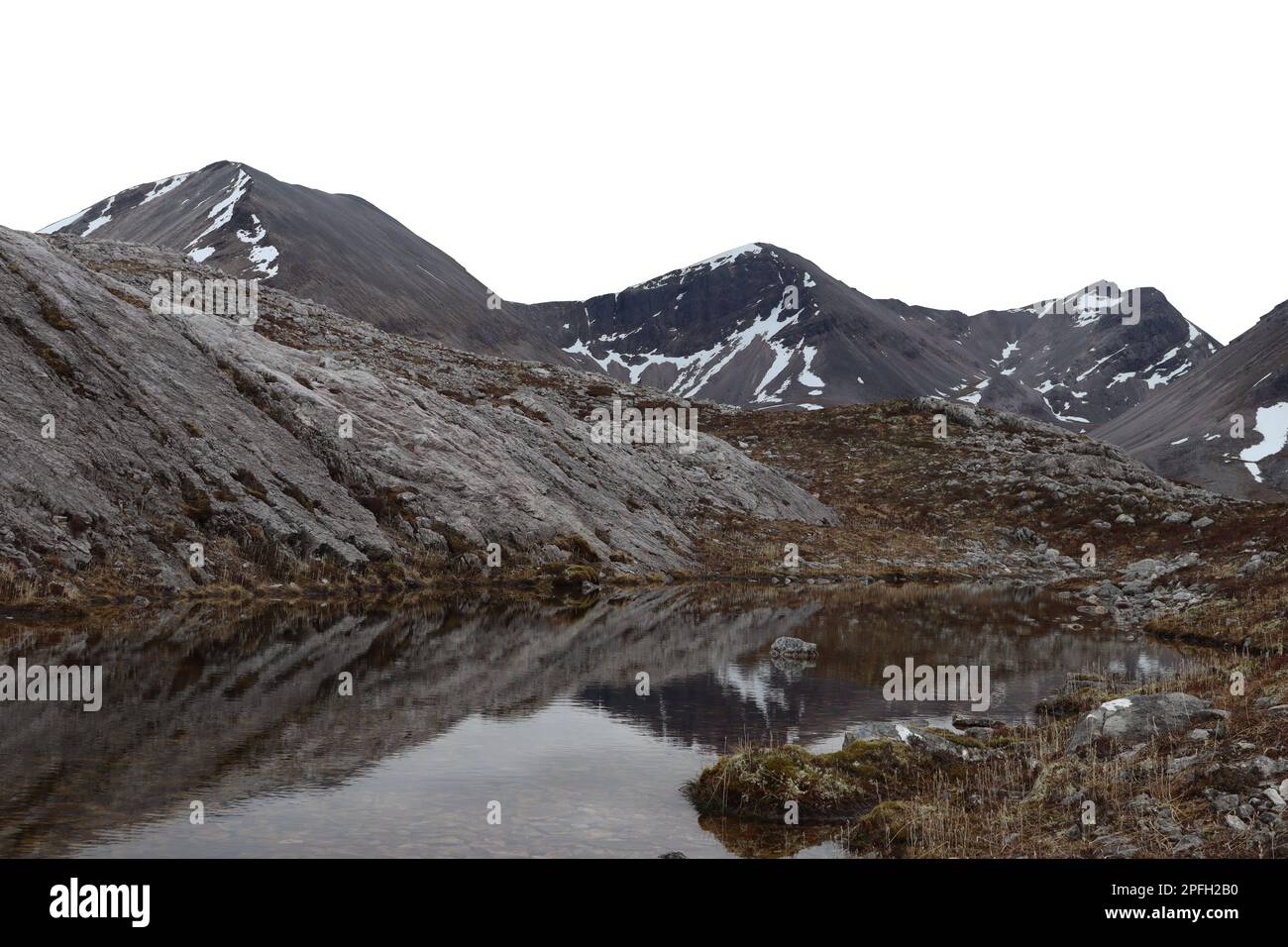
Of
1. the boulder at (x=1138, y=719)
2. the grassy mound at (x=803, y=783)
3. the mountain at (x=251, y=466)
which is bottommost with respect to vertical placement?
the grassy mound at (x=803, y=783)

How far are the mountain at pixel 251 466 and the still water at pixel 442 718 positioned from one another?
228 inches

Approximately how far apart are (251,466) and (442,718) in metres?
26.3

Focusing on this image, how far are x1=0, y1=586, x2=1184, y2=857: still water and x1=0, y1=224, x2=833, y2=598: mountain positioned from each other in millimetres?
5795

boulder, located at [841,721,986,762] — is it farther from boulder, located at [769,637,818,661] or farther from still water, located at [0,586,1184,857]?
boulder, located at [769,637,818,661]

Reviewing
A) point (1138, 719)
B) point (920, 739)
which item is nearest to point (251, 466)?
point (920, 739)

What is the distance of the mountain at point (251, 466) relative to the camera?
34.2 meters

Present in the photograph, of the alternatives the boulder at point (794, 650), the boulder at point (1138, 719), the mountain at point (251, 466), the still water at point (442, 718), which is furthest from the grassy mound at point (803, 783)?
the mountain at point (251, 466)

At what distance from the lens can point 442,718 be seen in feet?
65.0

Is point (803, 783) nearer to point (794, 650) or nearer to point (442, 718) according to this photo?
point (442, 718)

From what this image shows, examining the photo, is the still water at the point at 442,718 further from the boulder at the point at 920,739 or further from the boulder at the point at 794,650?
the boulder at the point at 920,739

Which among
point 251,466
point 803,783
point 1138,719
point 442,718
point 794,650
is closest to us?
point 803,783
